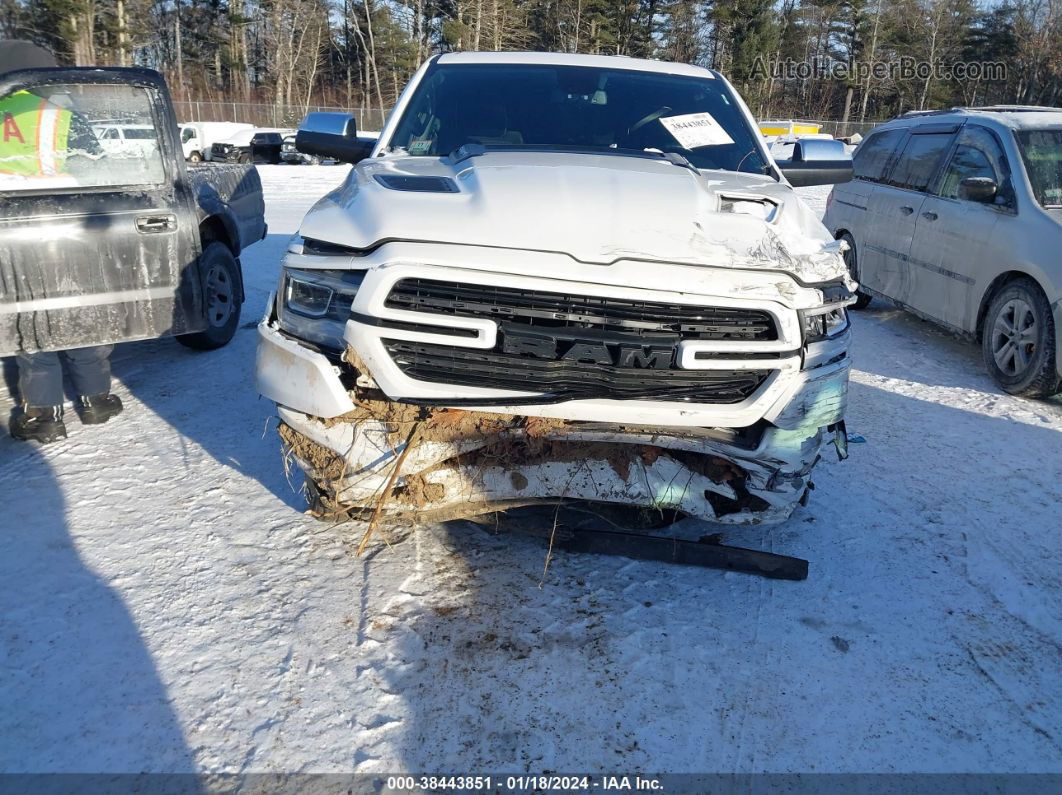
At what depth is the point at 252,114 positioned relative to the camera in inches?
1868

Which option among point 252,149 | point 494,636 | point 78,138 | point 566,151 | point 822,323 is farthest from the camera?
point 252,149

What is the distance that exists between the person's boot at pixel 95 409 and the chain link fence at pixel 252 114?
1770 inches

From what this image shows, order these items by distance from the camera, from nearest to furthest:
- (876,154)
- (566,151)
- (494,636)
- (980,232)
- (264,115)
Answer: (494,636) → (566,151) → (980,232) → (876,154) → (264,115)

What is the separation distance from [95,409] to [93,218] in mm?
1088

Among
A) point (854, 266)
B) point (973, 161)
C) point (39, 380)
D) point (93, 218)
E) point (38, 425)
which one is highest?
point (973, 161)

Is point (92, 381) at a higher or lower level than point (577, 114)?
lower

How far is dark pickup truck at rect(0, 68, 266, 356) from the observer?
4.05 m

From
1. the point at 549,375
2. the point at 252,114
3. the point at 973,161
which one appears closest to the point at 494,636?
the point at 549,375

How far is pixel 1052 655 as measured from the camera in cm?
Answer: 275

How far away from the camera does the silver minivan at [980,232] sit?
5.14 metres

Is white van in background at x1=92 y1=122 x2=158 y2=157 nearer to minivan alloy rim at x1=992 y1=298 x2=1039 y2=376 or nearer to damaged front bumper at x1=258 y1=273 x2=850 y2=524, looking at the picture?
damaged front bumper at x1=258 y1=273 x2=850 y2=524

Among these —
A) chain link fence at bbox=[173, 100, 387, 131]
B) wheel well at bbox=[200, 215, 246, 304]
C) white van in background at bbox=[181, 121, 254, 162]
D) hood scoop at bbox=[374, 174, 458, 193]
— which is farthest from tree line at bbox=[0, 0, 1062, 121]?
hood scoop at bbox=[374, 174, 458, 193]

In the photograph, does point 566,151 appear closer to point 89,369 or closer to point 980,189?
point 89,369

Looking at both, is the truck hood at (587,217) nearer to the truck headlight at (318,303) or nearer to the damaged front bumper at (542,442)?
the truck headlight at (318,303)
